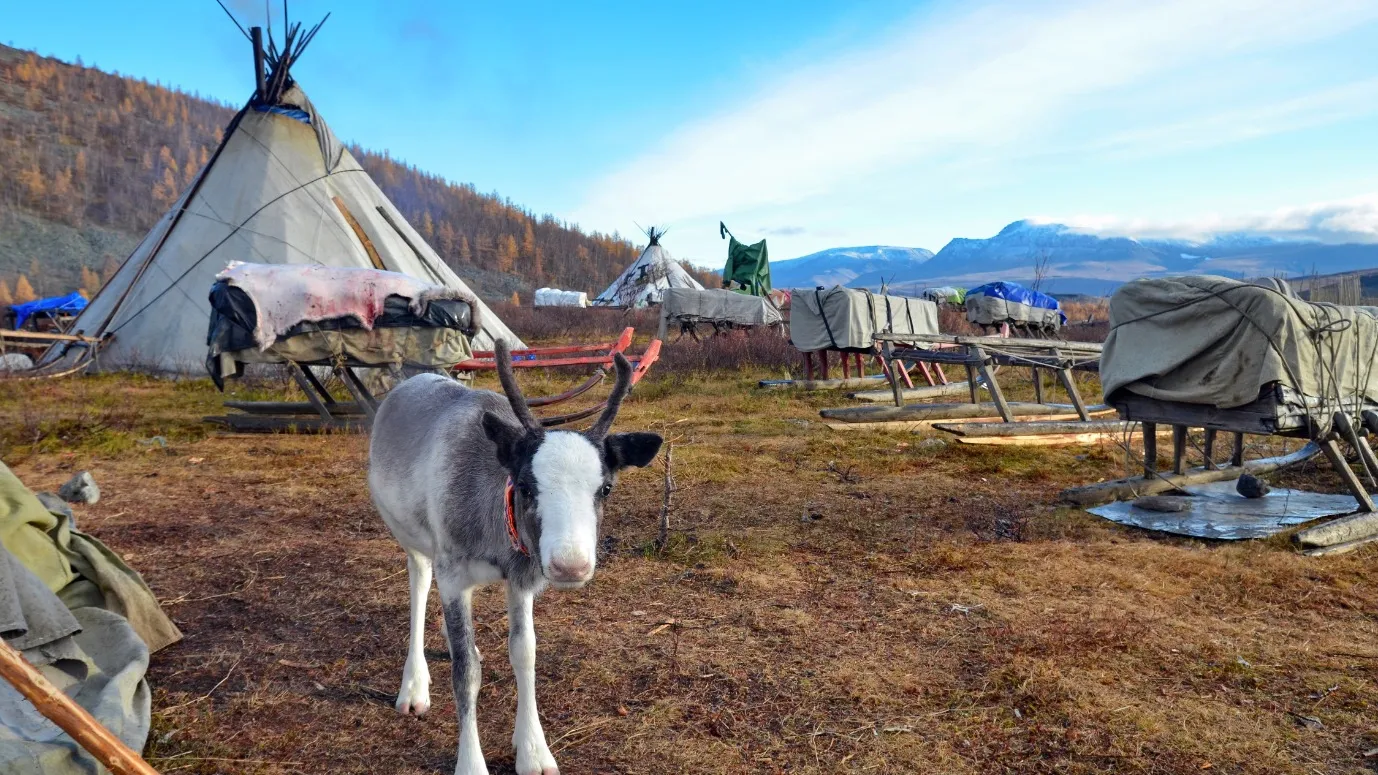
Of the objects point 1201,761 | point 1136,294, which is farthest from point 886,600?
point 1136,294

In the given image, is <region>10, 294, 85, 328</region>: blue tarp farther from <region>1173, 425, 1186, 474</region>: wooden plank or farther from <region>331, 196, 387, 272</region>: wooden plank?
<region>1173, 425, 1186, 474</region>: wooden plank

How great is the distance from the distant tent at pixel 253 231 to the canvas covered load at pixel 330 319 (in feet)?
22.2

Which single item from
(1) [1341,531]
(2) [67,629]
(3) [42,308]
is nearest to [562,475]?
(2) [67,629]

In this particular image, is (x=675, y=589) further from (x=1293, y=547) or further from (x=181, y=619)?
(x=1293, y=547)

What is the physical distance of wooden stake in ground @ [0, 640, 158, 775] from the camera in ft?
5.82


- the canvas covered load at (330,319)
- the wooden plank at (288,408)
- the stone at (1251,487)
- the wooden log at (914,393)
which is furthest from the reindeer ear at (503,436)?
the wooden log at (914,393)

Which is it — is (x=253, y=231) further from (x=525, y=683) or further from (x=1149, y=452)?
(x=1149, y=452)

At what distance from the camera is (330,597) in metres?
4.95

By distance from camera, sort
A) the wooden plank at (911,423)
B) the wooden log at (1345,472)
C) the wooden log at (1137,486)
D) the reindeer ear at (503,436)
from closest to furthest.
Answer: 1. the reindeer ear at (503,436)
2. the wooden log at (1345,472)
3. the wooden log at (1137,486)
4. the wooden plank at (911,423)

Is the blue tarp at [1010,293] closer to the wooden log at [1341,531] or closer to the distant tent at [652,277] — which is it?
the wooden log at [1341,531]

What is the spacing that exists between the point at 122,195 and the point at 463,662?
69.4 meters

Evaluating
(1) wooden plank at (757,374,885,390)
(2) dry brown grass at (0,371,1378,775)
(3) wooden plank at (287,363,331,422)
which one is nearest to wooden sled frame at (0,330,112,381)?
(3) wooden plank at (287,363,331,422)

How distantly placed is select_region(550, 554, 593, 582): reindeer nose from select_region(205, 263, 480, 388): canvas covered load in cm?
760

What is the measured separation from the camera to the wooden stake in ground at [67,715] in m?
1.78
